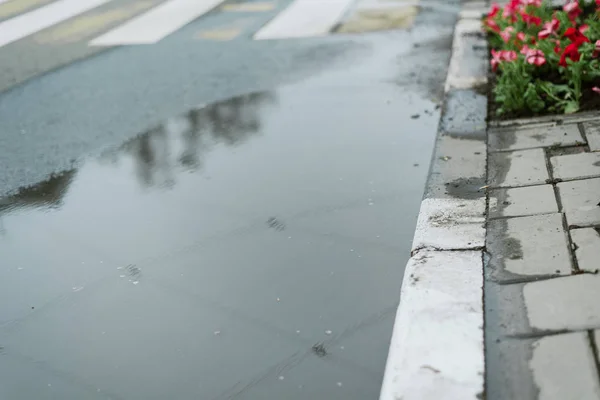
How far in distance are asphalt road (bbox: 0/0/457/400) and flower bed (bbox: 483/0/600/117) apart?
0.54 m

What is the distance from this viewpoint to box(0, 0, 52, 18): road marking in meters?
8.53

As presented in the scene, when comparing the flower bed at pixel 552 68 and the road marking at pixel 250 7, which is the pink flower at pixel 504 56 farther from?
the road marking at pixel 250 7

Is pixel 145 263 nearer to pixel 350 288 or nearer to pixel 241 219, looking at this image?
pixel 241 219

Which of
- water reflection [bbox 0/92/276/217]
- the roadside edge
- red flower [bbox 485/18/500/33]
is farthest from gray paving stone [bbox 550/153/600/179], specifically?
red flower [bbox 485/18/500/33]

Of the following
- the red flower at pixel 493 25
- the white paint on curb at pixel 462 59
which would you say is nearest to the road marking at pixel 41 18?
the white paint on curb at pixel 462 59

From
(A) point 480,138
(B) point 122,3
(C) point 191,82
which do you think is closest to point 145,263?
(A) point 480,138

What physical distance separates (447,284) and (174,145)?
2481 millimetres

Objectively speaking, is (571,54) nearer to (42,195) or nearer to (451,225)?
(451,225)

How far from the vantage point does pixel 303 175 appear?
411 centimetres

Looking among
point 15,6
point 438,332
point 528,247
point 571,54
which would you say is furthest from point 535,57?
point 15,6

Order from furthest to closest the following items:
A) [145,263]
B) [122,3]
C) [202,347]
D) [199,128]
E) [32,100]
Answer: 1. [122,3]
2. [32,100]
3. [199,128]
4. [145,263]
5. [202,347]

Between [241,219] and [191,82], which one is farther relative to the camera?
[191,82]

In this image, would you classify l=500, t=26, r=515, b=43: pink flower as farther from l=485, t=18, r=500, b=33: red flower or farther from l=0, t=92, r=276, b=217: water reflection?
l=0, t=92, r=276, b=217: water reflection

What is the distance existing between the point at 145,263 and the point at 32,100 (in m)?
3.12
